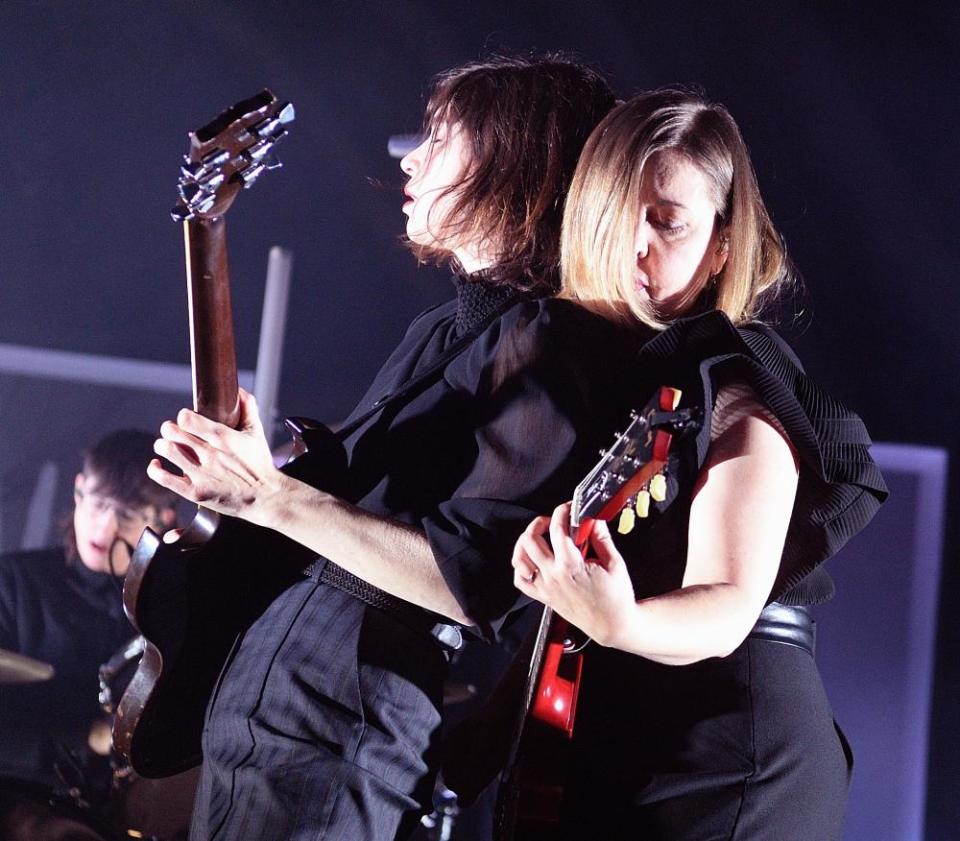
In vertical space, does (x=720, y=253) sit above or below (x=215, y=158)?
below

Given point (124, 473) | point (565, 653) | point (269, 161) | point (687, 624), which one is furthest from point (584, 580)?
point (124, 473)

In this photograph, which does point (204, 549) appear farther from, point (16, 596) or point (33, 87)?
point (33, 87)

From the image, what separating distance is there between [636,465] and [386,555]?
42 cm

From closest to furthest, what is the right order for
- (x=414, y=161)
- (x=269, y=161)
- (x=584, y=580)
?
1. (x=584, y=580)
2. (x=269, y=161)
3. (x=414, y=161)

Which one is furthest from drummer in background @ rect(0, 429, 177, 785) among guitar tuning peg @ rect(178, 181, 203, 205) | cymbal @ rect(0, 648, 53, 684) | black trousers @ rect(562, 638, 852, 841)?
black trousers @ rect(562, 638, 852, 841)

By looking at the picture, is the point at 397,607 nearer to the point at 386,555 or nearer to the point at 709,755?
the point at 386,555

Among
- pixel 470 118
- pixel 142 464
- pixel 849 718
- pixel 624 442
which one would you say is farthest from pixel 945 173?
pixel 142 464

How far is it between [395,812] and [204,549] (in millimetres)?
531

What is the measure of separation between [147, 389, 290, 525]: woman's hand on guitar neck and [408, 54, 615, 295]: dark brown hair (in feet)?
1.80

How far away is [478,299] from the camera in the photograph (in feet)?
5.87

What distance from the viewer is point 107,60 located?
4.19 m

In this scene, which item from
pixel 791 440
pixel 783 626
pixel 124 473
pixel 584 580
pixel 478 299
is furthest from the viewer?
pixel 124 473

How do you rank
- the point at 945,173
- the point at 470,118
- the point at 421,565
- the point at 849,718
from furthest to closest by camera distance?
the point at 849,718, the point at 945,173, the point at 470,118, the point at 421,565

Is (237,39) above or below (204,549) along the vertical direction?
above
